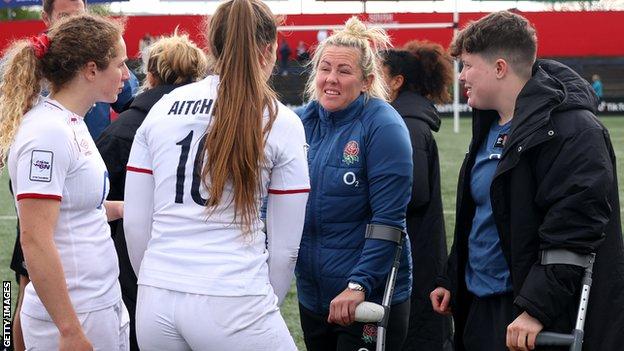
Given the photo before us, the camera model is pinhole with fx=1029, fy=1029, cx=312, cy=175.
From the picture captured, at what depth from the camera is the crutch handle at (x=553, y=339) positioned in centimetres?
332

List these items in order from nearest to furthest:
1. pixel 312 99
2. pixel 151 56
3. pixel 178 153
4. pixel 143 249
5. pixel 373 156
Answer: pixel 178 153 → pixel 143 249 → pixel 373 156 → pixel 312 99 → pixel 151 56

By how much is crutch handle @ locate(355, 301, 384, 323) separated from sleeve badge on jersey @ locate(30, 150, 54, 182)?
129 cm

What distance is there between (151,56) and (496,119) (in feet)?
5.94

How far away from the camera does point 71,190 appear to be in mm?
3223

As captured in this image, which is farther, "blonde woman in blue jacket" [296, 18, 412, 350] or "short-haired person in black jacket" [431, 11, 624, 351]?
"blonde woman in blue jacket" [296, 18, 412, 350]

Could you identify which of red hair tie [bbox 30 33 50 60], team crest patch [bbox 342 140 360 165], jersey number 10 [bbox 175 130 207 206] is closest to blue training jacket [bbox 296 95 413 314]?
team crest patch [bbox 342 140 360 165]

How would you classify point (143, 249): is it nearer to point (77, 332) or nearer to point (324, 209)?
point (77, 332)

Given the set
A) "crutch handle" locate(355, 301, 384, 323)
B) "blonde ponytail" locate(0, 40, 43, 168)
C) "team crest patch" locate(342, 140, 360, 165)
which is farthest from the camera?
"team crest patch" locate(342, 140, 360, 165)

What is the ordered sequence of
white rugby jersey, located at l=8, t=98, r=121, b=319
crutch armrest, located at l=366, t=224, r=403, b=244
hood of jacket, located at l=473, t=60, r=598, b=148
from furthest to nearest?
1. crutch armrest, located at l=366, t=224, r=403, b=244
2. hood of jacket, located at l=473, t=60, r=598, b=148
3. white rugby jersey, located at l=8, t=98, r=121, b=319

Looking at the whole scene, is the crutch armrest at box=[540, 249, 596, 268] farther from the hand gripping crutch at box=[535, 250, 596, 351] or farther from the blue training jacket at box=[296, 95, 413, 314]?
the blue training jacket at box=[296, 95, 413, 314]

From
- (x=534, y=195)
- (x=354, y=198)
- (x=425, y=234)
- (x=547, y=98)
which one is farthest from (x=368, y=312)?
(x=425, y=234)

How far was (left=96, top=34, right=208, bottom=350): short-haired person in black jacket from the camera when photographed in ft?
15.1

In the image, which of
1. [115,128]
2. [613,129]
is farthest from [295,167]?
[613,129]

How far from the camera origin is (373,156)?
13.2ft
